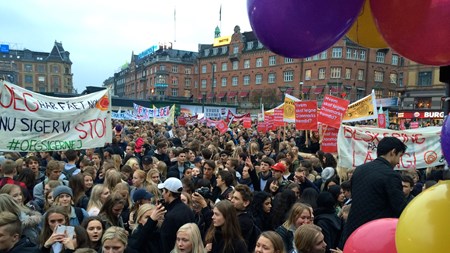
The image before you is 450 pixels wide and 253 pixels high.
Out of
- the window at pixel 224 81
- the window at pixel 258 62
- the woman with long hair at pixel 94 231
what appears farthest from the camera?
the window at pixel 224 81

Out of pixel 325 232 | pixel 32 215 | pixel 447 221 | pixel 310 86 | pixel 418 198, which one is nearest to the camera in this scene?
pixel 447 221

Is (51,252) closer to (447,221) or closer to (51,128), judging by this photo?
(447,221)

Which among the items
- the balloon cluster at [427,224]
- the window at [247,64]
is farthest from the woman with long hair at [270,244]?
the window at [247,64]

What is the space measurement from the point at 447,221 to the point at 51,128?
6.66 meters

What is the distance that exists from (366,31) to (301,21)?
0.70m

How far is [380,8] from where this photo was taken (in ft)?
5.26

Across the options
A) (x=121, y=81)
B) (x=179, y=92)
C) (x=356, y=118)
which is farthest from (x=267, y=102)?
(x=121, y=81)

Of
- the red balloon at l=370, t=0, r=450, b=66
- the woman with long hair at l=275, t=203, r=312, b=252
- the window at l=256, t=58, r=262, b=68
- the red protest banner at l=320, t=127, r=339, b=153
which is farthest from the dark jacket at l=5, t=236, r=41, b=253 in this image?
the window at l=256, t=58, r=262, b=68

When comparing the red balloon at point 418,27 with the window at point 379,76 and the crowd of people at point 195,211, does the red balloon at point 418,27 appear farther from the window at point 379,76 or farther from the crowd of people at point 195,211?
the window at point 379,76

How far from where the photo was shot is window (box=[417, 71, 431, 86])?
44375 mm

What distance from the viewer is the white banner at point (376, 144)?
723 centimetres

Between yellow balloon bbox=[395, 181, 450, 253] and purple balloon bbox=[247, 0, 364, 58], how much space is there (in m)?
0.78

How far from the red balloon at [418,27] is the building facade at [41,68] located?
97.9m

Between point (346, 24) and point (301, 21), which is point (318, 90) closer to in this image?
point (346, 24)
